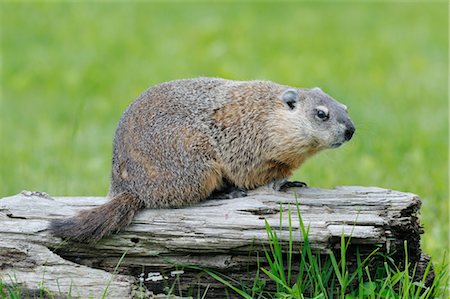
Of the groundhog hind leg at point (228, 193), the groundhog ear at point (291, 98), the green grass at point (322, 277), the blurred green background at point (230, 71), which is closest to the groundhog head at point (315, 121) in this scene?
the groundhog ear at point (291, 98)

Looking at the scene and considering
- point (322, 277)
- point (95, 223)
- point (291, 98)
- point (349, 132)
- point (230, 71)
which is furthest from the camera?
point (230, 71)

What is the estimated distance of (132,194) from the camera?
231 inches

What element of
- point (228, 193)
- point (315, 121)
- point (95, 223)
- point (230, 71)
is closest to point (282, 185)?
point (228, 193)

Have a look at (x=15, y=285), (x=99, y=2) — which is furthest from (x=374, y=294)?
(x=99, y=2)

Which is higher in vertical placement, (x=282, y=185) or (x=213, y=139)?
(x=213, y=139)

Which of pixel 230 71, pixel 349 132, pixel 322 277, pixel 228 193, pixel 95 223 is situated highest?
pixel 230 71

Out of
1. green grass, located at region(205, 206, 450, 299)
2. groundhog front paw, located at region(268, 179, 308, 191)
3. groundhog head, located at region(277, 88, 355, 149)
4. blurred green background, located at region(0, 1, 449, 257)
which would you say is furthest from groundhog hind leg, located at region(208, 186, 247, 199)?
blurred green background, located at region(0, 1, 449, 257)

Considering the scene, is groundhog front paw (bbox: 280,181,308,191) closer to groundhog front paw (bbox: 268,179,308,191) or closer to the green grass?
groundhog front paw (bbox: 268,179,308,191)

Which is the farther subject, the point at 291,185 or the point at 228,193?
the point at 291,185

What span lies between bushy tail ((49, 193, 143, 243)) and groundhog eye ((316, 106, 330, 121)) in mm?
1609

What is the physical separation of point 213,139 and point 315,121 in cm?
81

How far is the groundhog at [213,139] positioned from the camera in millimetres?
5934

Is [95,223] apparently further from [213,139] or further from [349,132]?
[349,132]

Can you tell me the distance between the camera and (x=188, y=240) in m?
5.34
